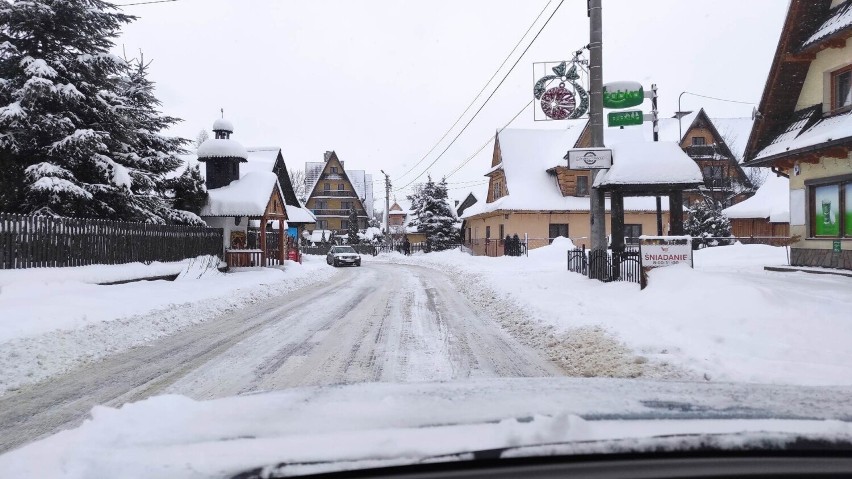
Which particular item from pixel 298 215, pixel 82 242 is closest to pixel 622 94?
pixel 82 242

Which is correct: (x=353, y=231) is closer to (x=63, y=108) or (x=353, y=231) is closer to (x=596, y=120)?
(x=63, y=108)

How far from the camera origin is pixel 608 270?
14484 mm

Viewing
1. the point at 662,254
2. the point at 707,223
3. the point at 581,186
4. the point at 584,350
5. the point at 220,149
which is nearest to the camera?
the point at 584,350

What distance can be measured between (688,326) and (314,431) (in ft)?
24.9

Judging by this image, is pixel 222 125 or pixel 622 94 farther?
pixel 222 125

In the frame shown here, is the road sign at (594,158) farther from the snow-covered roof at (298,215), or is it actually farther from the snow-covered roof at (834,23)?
the snow-covered roof at (298,215)

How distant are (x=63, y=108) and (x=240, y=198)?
35.2 feet

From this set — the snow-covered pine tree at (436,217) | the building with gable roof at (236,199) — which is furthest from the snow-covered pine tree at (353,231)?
the building with gable roof at (236,199)

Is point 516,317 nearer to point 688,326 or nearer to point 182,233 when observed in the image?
point 688,326

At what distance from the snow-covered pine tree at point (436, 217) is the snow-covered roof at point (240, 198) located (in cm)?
2540

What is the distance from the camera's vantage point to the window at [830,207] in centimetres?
1348

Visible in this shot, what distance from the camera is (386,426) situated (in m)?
1.76

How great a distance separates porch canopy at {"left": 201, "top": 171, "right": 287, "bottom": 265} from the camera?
25.8 metres

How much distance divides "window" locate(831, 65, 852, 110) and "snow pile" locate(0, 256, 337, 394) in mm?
16311
